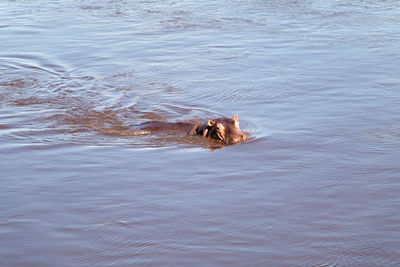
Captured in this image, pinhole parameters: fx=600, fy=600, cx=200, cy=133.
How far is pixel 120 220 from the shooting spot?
4449 millimetres

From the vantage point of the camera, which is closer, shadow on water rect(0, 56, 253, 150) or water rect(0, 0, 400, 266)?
water rect(0, 0, 400, 266)

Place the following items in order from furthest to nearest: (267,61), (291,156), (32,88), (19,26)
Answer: (19,26) → (267,61) → (32,88) → (291,156)

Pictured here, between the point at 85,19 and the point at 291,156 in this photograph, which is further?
the point at 85,19

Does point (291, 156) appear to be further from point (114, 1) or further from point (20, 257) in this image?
point (114, 1)

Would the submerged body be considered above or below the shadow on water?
above

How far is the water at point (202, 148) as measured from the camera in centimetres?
412

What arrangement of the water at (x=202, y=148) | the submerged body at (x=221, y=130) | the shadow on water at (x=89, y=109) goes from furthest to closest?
the shadow on water at (x=89, y=109)
the submerged body at (x=221, y=130)
the water at (x=202, y=148)

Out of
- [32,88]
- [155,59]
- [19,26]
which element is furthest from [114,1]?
[32,88]

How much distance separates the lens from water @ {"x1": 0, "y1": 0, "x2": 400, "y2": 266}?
4.12 meters

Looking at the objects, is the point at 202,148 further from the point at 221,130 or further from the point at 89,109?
the point at 89,109

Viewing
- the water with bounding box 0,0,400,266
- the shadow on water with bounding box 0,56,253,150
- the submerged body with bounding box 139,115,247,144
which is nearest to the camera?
the water with bounding box 0,0,400,266

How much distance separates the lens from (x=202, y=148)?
6.30 metres

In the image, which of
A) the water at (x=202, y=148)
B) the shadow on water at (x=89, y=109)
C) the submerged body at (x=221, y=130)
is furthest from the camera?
the shadow on water at (x=89, y=109)

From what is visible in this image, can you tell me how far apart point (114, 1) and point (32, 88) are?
8392 mm
